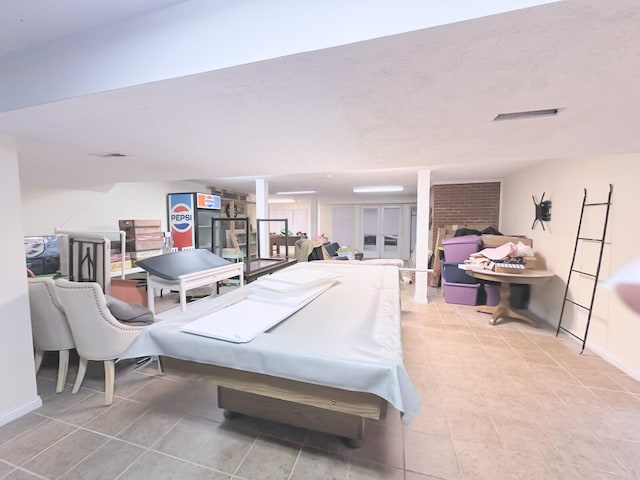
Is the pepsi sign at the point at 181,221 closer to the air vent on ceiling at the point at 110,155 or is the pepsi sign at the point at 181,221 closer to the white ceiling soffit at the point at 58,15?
the air vent on ceiling at the point at 110,155

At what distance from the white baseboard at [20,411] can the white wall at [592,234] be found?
158 inches

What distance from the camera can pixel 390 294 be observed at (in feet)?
7.06

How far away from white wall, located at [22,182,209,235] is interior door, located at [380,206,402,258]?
6569 mm

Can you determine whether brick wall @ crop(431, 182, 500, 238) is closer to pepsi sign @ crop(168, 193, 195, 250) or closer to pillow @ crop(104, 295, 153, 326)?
pepsi sign @ crop(168, 193, 195, 250)

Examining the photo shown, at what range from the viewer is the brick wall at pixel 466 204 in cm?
550

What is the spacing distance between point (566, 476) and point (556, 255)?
117 inches

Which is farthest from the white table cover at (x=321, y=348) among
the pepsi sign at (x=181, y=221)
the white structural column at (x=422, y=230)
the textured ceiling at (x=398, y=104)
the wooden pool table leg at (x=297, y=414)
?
the pepsi sign at (x=181, y=221)

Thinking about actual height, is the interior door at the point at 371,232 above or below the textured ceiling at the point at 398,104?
below

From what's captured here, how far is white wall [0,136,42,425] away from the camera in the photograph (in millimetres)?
1809

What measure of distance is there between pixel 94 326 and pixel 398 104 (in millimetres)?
2459

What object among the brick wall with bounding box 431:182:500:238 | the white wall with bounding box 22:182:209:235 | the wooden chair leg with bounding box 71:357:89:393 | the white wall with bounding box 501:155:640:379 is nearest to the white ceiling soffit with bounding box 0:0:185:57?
the wooden chair leg with bounding box 71:357:89:393

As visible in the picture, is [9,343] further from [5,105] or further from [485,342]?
[485,342]

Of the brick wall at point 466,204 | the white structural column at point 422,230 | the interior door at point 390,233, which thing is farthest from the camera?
the interior door at point 390,233

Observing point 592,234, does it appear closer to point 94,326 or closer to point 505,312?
point 505,312
